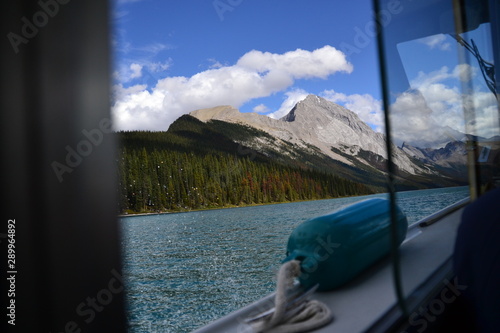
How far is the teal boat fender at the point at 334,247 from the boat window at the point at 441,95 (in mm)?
370

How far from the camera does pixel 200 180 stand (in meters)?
42.6

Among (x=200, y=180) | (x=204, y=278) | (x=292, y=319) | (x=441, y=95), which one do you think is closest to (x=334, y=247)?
(x=292, y=319)

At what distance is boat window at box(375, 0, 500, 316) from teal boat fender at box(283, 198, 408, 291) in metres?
0.37

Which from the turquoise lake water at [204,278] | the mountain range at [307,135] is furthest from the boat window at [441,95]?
the mountain range at [307,135]

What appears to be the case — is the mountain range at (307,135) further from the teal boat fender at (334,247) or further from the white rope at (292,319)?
the white rope at (292,319)

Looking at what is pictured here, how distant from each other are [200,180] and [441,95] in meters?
42.1

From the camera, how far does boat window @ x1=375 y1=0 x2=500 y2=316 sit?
2.72 ft

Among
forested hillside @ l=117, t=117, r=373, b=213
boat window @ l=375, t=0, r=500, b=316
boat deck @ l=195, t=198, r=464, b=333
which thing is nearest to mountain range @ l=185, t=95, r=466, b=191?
forested hillside @ l=117, t=117, r=373, b=213

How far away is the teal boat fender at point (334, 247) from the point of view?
1.33m

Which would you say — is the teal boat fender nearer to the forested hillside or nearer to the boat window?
the boat window

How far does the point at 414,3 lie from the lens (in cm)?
92

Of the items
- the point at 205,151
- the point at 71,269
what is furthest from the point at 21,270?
the point at 205,151

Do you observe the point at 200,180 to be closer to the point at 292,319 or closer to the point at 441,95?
the point at 292,319

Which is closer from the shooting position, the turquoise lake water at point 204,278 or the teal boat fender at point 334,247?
the turquoise lake water at point 204,278
